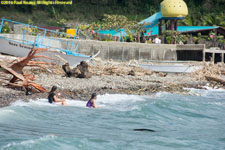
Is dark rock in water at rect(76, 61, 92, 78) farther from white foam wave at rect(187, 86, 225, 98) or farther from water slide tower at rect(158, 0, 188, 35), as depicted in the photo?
water slide tower at rect(158, 0, 188, 35)

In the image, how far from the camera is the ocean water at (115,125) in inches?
351

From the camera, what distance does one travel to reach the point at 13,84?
45.1 feet

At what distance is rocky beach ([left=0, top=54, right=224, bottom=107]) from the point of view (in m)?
14.2

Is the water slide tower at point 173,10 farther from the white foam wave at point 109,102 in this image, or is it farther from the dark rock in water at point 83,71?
the white foam wave at point 109,102

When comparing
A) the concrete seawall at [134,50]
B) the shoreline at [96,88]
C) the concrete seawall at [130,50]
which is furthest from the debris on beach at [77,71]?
the concrete seawall at [134,50]

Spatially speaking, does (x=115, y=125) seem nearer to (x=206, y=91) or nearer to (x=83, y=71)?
(x=83, y=71)

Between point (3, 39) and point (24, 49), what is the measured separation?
1.40 metres

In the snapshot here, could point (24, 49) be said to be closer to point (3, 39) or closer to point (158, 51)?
point (3, 39)

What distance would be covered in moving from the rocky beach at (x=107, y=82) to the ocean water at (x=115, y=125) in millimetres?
891

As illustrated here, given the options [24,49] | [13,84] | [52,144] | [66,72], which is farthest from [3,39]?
[52,144]

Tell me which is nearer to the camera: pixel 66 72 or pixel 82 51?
pixel 66 72

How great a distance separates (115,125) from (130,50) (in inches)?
687

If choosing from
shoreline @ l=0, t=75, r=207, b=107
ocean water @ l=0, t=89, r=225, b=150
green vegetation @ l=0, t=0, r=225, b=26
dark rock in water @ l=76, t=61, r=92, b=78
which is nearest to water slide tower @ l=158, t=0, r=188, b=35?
shoreline @ l=0, t=75, r=207, b=107

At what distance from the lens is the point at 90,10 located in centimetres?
5538
